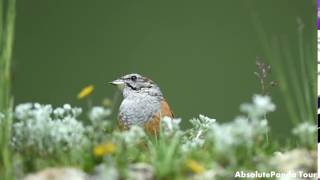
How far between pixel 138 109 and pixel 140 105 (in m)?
0.04

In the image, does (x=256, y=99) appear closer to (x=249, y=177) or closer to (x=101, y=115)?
(x=249, y=177)


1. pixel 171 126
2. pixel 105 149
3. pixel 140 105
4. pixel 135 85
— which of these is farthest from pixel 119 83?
pixel 105 149

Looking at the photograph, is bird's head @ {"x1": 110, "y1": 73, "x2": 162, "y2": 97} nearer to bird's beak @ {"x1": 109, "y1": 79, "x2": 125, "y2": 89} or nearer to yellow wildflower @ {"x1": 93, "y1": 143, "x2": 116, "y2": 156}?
bird's beak @ {"x1": 109, "y1": 79, "x2": 125, "y2": 89}

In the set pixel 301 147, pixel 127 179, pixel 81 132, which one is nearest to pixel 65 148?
pixel 81 132

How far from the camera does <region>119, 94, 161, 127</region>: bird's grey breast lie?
3.63 metres

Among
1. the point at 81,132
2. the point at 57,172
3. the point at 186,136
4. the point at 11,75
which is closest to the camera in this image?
the point at 57,172

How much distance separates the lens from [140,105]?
3717 millimetres

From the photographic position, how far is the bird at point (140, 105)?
3.62 metres

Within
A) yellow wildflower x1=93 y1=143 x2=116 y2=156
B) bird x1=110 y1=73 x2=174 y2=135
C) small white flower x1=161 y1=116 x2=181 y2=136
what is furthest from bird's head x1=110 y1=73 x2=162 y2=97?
yellow wildflower x1=93 y1=143 x2=116 y2=156

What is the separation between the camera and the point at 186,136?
3129 mm

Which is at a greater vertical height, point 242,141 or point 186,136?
point 186,136

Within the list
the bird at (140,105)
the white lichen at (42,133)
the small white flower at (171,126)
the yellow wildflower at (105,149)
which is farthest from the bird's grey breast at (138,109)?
the yellow wildflower at (105,149)

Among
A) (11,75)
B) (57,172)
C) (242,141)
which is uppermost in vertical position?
(11,75)

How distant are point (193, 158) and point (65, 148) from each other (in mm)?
456
